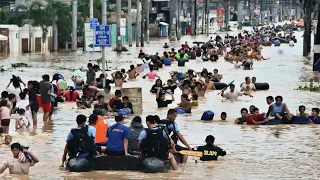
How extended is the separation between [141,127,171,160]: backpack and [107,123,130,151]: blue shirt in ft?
1.35

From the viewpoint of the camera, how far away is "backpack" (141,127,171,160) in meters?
15.7

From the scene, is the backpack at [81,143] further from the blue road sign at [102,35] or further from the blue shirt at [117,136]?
the blue road sign at [102,35]

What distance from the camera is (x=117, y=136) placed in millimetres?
16062

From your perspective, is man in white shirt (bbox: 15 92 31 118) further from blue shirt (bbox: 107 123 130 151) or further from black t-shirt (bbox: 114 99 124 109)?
blue shirt (bbox: 107 123 130 151)

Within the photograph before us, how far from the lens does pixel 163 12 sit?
138000 millimetres

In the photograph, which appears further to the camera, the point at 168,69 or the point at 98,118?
the point at 168,69

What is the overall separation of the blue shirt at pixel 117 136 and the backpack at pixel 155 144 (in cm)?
41

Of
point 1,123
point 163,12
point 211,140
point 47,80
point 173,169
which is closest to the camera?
point 173,169

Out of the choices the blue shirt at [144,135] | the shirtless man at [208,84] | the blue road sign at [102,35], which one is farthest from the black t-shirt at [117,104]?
the shirtless man at [208,84]

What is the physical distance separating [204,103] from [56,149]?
12.7 metres

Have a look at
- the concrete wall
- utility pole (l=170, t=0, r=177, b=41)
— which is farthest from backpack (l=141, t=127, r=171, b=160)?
utility pole (l=170, t=0, r=177, b=41)

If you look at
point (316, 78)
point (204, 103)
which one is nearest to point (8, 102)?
point (204, 103)

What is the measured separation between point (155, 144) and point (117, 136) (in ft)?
2.35

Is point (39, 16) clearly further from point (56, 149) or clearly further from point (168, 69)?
point (56, 149)
